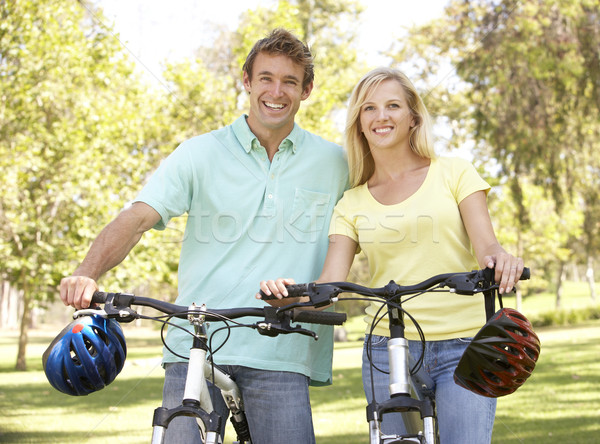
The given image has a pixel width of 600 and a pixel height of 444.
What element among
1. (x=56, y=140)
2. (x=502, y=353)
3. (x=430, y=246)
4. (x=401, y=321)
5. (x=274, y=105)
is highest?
(x=56, y=140)

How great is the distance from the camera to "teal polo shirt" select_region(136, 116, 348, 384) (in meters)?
3.33

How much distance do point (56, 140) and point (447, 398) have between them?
1434cm

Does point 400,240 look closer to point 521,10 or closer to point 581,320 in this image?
point 521,10

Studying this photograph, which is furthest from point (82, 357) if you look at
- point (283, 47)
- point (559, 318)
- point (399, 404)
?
point (559, 318)

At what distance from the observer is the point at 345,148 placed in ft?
12.1

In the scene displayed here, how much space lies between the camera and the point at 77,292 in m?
2.65

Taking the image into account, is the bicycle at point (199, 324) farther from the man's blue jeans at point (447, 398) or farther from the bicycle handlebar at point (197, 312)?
the man's blue jeans at point (447, 398)

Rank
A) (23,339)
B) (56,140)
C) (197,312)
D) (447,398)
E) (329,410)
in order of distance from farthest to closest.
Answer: (23,339), (56,140), (329,410), (447,398), (197,312)

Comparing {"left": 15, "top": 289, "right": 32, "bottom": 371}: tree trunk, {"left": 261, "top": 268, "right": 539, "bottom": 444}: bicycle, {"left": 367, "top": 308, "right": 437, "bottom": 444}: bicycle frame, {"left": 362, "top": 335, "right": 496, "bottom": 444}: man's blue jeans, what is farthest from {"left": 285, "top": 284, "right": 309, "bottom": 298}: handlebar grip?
{"left": 15, "top": 289, "right": 32, "bottom": 371}: tree trunk

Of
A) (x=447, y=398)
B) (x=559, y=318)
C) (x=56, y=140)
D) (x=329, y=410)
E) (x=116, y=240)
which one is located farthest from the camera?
(x=559, y=318)

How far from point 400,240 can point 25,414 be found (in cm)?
856

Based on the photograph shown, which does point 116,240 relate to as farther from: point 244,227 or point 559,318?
point 559,318

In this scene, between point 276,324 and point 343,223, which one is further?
point 343,223

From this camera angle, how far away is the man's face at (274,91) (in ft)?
11.9
